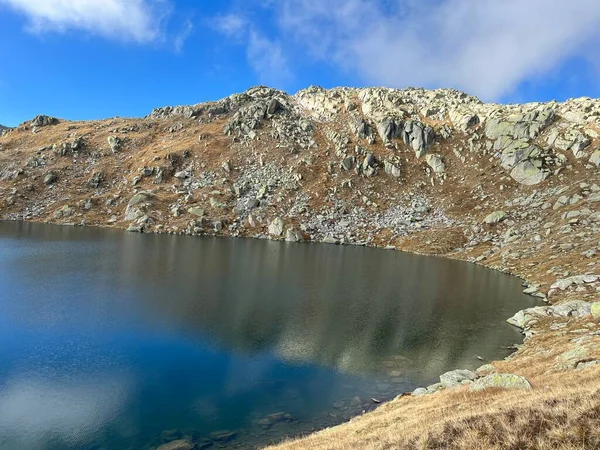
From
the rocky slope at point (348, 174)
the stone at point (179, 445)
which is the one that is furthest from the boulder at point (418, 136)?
the stone at point (179, 445)

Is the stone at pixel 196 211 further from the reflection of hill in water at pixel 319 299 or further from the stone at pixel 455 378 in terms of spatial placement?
the stone at pixel 455 378

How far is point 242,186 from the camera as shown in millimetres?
125875

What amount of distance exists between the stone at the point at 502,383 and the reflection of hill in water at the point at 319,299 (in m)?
10.7

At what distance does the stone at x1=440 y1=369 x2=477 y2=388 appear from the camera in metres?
26.9

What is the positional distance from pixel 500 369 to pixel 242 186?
105 meters

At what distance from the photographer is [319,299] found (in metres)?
51.4

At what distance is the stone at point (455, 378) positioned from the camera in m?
26.9

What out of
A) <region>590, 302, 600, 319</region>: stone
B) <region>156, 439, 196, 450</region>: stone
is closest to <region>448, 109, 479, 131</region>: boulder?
<region>590, 302, 600, 319</region>: stone

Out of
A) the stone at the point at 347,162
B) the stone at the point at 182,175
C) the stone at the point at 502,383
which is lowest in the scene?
the stone at the point at 502,383

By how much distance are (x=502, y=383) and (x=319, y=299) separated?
31449 mm

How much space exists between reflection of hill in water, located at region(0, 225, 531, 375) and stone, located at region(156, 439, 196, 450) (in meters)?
12.9

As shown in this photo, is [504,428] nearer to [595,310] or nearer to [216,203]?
[595,310]

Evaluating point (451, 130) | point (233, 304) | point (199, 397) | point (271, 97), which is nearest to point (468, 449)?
point (199, 397)

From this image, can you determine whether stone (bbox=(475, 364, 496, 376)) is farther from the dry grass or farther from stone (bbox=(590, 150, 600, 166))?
stone (bbox=(590, 150, 600, 166))
